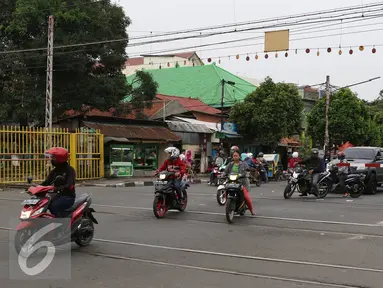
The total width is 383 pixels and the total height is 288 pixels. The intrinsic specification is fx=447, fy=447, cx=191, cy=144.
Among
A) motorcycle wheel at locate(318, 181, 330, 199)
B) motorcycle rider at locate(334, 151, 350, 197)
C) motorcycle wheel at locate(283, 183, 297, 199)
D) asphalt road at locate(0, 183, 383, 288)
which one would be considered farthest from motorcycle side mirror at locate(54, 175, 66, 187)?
motorcycle rider at locate(334, 151, 350, 197)

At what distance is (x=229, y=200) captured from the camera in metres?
10.1

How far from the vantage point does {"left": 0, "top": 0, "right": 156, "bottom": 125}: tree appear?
24125mm

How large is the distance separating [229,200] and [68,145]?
42.1ft

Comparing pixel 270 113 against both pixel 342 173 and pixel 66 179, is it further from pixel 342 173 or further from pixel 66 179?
pixel 66 179

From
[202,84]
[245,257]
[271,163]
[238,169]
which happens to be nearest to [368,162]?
[238,169]

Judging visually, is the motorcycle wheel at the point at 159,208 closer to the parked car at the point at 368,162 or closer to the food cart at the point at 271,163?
the parked car at the point at 368,162

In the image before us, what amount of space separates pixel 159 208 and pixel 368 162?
36.8 ft

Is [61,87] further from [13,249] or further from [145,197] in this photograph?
[13,249]

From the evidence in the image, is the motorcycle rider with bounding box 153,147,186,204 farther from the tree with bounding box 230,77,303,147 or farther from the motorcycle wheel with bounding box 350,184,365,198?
the tree with bounding box 230,77,303,147

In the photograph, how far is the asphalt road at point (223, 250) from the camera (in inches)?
218

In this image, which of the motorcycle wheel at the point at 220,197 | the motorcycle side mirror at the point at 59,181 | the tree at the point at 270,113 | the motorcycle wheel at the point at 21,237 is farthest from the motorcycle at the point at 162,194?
the tree at the point at 270,113

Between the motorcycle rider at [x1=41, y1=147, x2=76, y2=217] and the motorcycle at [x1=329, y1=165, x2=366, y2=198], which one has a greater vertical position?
the motorcycle rider at [x1=41, y1=147, x2=76, y2=217]

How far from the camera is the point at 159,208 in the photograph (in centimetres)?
1071

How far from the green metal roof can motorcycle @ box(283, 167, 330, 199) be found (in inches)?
895
